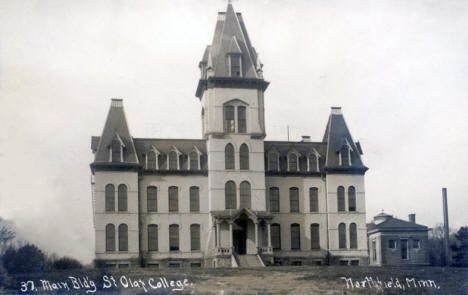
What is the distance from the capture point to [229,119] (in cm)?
4828

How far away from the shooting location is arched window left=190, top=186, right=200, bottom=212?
48.9 meters

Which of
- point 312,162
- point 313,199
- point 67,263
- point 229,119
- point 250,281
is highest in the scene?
point 229,119

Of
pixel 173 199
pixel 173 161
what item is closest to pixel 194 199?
pixel 173 199

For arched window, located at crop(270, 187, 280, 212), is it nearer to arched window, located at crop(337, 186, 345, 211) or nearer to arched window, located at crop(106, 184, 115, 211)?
arched window, located at crop(337, 186, 345, 211)

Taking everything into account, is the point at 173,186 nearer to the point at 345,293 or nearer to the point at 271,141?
the point at 271,141

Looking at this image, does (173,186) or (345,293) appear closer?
(345,293)

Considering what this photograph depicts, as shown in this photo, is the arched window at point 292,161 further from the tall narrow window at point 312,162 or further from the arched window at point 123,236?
the arched window at point 123,236

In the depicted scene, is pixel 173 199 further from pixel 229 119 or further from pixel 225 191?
pixel 229 119

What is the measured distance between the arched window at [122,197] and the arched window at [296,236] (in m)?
12.5

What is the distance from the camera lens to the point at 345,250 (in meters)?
50.3

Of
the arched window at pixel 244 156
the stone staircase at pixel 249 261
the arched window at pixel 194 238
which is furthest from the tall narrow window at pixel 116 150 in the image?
the stone staircase at pixel 249 261

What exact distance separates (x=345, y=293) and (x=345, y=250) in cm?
1866

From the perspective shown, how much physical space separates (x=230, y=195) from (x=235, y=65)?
9323 mm

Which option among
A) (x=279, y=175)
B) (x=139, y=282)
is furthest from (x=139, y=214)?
(x=139, y=282)
